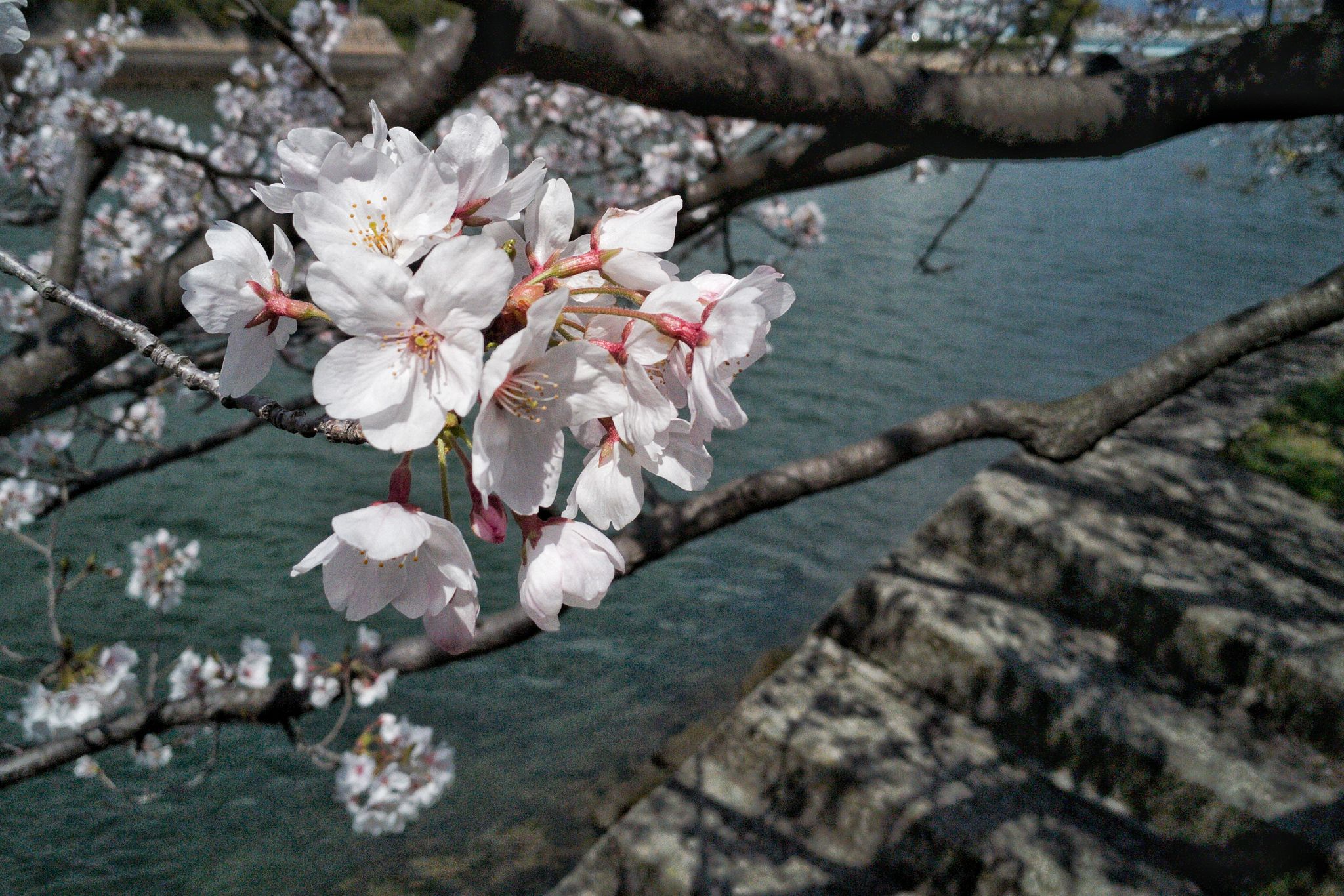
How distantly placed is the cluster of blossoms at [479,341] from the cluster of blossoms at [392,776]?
2.79 meters

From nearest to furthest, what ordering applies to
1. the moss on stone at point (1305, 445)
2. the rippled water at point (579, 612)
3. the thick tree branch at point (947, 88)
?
1. the thick tree branch at point (947, 88)
2. the rippled water at point (579, 612)
3. the moss on stone at point (1305, 445)

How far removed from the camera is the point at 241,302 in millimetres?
794

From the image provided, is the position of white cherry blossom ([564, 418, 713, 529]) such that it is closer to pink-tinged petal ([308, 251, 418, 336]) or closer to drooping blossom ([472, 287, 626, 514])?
drooping blossom ([472, 287, 626, 514])

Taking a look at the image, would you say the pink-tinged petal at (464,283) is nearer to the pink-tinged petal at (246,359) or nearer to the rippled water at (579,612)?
the pink-tinged petal at (246,359)

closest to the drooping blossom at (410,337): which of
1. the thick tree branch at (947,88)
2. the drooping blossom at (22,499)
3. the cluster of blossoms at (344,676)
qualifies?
the thick tree branch at (947,88)

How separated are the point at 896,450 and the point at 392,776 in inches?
83.9

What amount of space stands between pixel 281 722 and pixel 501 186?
217 cm

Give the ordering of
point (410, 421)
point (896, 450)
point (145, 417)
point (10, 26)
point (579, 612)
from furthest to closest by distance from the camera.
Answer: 1. point (579, 612)
2. point (145, 417)
3. point (896, 450)
4. point (10, 26)
5. point (410, 421)

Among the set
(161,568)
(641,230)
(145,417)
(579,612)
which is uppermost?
(641,230)

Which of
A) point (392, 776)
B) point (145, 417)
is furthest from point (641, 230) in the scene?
point (145, 417)

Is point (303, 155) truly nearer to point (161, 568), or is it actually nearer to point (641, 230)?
point (641, 230)

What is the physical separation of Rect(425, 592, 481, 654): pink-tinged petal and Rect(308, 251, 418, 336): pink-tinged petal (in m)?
0.25

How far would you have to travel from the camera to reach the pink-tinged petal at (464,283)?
66 centimetres

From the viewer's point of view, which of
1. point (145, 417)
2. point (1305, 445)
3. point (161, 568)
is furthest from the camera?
point (145, 417)
